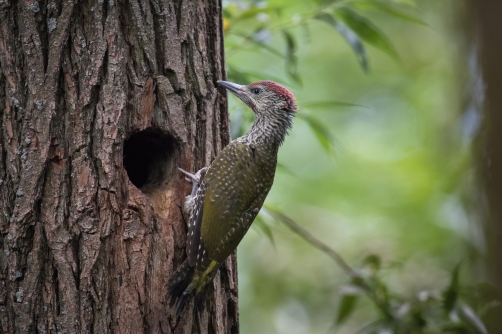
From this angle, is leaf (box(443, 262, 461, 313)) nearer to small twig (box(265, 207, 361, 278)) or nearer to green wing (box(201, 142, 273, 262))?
small twig (box(265, 207, 361, 278))

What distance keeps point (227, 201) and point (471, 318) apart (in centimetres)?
208

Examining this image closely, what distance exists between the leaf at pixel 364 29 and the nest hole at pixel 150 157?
1.88 metres

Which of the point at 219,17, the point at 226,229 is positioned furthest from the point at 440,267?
the point at 219,17

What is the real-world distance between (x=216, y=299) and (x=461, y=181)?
2.81m

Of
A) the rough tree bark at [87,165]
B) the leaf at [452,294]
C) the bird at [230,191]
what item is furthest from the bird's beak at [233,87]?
the leaf at [452,294]

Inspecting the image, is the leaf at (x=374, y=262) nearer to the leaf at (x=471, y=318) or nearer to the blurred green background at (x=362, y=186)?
the leaf at (x=471, y=318)

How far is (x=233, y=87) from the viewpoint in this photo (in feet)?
13.8

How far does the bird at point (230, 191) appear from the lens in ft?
11.6

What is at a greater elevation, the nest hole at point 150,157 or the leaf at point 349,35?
the leaf at point 349,35

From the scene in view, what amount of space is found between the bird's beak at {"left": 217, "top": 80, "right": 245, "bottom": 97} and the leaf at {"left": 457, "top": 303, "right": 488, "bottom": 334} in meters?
2.43

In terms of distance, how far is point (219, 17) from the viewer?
4.00m

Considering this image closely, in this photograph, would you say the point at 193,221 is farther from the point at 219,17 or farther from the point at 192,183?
the point at 219,17

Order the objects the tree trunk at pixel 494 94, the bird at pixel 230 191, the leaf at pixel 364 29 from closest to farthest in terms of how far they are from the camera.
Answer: the tree trunk at pixel 494 94 → the bird at pixel 230 191 → the leaf at pixel 364 29

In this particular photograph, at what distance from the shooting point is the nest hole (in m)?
3.82
